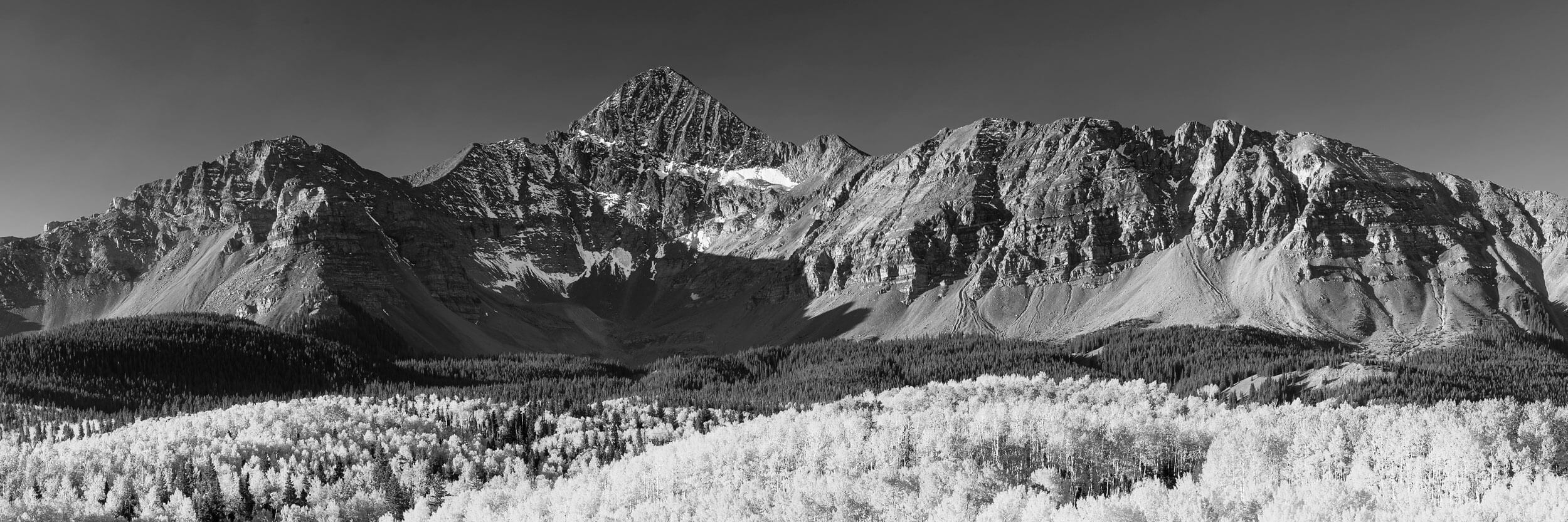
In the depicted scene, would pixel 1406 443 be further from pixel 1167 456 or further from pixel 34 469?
pixel 34 469

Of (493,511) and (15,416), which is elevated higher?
(15,416)

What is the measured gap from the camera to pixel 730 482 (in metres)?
113

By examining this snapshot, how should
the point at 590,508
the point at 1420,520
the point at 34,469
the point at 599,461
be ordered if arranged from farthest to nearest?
1. the point at 599,461
2. the point at 34,469
3. the point at 590,508
4. the point at 1420,520

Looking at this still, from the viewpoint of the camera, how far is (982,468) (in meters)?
112

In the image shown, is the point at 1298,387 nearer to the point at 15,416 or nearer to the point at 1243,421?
the point at 1243,421

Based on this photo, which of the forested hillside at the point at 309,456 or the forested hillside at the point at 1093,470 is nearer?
the forested hillside at the point at 1093,470

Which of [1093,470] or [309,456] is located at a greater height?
[309,456]

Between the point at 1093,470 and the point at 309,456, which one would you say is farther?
the point at 309,456

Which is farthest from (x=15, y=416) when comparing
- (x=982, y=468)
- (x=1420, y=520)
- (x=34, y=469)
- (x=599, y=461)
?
(x=1420, y=520)

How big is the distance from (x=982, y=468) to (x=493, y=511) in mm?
47561

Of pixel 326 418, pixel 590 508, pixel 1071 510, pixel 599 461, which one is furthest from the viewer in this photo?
pixel 326 418

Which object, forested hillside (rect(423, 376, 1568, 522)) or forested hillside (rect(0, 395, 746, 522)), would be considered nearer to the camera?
forested hillside (rect(423, 376, 1568, 522))

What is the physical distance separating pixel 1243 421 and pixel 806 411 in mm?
61909

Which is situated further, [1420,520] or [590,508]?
[590,508]
